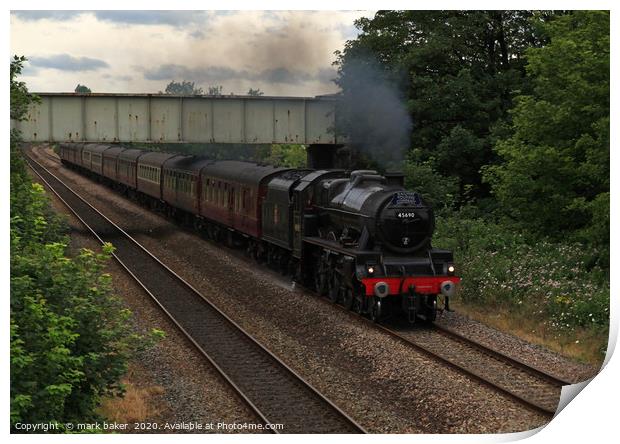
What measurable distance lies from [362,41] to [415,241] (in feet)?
61.3

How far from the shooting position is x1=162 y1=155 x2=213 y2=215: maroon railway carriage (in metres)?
40.7

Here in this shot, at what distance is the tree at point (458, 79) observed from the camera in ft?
111

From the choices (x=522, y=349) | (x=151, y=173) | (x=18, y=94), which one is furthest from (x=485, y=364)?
(x=151, y=173)

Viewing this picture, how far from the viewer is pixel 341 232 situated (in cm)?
2386

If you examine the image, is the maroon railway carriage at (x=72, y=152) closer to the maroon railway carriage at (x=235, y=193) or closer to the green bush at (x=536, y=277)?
the maroon railway carriage at (x=235, y=193)

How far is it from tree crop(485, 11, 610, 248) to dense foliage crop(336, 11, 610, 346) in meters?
0.04

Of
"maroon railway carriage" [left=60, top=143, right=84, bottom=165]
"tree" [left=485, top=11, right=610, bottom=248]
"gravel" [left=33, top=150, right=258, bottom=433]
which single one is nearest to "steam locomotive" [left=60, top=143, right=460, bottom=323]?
"tree" [left=485, top=11, right=610, bottom=248]

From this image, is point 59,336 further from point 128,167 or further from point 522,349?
point 128,167

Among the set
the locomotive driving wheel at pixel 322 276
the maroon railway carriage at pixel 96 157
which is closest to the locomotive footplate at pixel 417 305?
the locomotive driving wheel at pixel 322 276

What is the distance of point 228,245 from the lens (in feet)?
118

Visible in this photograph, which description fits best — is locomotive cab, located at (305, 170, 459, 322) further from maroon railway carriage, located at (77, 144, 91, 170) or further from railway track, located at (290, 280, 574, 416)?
maroon railway carriage, located at (77, 144, 91, 170)

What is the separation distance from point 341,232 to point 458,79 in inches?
494

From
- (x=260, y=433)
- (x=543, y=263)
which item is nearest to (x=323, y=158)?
(x=543, y=263)

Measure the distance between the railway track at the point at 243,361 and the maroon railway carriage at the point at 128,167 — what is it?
23.7 m
